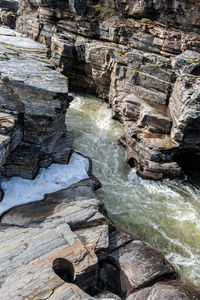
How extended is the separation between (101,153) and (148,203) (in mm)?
4325

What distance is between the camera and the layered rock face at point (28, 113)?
8148mm

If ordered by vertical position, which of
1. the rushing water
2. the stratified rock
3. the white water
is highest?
the stratified rock

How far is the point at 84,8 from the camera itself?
65.0ft

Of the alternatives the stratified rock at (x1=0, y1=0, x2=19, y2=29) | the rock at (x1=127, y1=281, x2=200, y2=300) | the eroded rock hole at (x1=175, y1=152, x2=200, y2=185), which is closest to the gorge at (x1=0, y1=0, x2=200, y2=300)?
the rock at (x1=127, y1=281, x2=200, y2=300)

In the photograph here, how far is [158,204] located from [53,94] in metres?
7.03

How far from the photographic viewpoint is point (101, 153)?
13938mm

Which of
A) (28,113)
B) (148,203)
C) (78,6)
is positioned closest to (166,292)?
(148,203)

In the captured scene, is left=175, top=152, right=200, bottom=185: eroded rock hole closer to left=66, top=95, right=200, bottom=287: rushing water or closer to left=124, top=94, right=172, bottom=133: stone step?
left=66, top=95, right=200, bottom=287: rushing water

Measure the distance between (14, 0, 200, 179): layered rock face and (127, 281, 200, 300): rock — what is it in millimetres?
6369

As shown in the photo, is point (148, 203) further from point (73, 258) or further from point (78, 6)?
point (78, 6)

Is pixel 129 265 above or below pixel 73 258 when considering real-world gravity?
below

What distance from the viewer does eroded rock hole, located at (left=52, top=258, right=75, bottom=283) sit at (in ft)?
19.1

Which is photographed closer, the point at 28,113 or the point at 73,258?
the point at 73,258

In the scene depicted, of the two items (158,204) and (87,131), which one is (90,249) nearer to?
(158,204)
